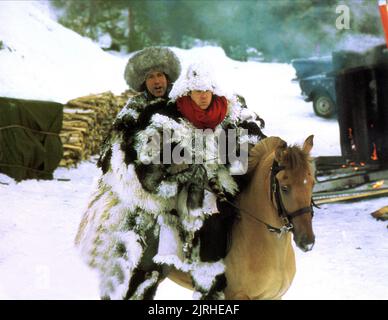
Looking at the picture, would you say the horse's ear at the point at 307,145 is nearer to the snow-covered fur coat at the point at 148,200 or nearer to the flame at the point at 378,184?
the snow-covered fur coat at the point at 148,200

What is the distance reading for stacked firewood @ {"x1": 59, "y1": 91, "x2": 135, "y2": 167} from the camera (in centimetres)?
1019

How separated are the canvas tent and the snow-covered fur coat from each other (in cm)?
490

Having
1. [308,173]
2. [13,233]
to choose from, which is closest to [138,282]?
[308,173]

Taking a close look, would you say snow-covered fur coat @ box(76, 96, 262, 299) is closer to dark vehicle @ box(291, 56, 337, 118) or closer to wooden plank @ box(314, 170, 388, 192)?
wooden plank @ box(314, 170, 388, 192)

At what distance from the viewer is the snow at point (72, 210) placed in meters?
5.34

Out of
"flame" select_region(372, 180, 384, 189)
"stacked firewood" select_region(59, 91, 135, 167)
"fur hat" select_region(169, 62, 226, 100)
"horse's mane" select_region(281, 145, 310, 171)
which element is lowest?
"horse's mane" select_region(281, 145, 310, 171)

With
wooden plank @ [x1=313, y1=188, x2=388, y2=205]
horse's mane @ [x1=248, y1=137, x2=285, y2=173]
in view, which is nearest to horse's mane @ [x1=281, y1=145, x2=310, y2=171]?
horse's mane @ [x1=248, y1=137, x2=285, y2=173]

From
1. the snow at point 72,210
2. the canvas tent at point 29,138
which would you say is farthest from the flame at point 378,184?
the canvas tent at point 29,138

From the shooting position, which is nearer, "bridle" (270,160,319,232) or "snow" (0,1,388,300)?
"bridle" (270,160,319,232)

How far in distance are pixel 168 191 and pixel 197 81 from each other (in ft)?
2.04

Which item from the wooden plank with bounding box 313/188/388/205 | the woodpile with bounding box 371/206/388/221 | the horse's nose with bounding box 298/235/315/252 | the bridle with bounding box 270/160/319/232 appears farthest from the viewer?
the wooden plank with bounding box 313/188/388/205

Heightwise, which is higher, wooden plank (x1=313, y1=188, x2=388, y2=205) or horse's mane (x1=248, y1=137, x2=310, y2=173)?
wooden plank (x1=313, y1=188, x2=388, y2=205)
